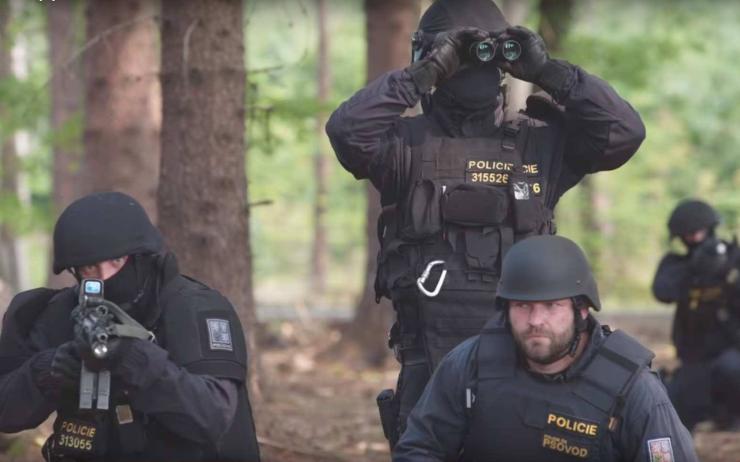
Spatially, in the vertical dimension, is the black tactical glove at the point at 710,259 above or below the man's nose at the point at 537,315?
below

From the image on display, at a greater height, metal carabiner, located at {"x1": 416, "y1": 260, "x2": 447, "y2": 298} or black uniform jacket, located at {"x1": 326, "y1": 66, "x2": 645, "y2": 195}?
black uniform jacket, located at {"x1": 326, "y1": 66, "x2": 645, "y2": 195}

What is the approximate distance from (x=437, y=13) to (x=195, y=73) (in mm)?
2533

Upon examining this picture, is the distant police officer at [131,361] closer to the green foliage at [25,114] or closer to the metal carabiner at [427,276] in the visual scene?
the metal carabiner at [427,276]

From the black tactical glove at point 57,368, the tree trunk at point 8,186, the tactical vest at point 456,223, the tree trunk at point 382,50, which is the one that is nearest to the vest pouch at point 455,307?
the tactical vest at point 456,223

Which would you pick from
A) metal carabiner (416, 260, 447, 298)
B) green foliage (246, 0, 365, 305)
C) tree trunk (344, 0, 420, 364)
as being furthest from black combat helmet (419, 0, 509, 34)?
green foliage (246, 0, 365, 305)

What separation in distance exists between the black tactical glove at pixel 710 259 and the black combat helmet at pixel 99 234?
5.97 meters

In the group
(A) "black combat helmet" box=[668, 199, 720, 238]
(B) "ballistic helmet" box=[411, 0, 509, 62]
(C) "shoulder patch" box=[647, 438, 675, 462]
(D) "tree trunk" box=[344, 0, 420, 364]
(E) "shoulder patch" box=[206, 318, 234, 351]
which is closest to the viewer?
(C) "shoulder patch" box=[647, 438, 675, 462]

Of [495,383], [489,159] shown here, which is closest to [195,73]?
[489,159]

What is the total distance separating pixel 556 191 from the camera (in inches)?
241

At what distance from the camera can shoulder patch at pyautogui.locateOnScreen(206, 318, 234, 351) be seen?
192 inches

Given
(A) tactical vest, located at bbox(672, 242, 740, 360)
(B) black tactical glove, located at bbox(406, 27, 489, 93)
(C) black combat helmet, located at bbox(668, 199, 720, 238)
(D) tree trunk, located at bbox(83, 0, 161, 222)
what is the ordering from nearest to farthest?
(B) black tactical glove, located at bbox(406, 27, 489, 93) < (C) black combat helmet, located at bbox(668, 199, 720, 238) < (A) tactical vest, located at bbox(672, 242, 740, 360) < (D) tree trunk, located at bbox(83, 0, 161, 222)

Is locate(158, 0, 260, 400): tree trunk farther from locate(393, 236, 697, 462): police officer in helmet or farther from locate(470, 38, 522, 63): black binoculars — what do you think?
locate(393, 236, 697, 462): police officer in helmet

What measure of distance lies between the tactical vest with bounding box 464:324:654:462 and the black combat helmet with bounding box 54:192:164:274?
129 centimetres

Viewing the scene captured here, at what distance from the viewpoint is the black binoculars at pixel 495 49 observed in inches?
226
